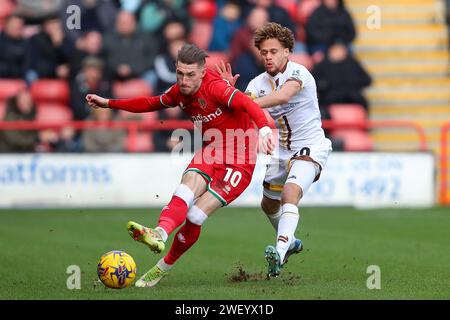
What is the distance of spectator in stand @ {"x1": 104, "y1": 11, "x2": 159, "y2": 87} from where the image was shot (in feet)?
62.7

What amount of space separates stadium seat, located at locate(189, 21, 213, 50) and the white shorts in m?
10.2

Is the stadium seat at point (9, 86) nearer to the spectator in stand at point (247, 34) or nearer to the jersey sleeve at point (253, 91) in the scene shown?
the spectator in stand at point (247, 34)

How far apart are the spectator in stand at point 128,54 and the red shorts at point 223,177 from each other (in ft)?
33.4

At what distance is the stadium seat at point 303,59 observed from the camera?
63.8 feet

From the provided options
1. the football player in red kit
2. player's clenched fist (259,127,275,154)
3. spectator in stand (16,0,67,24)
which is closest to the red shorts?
the football player in red kit

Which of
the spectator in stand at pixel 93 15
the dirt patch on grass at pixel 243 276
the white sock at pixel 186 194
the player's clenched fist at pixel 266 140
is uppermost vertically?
the spectator in stand at pixel 93 15

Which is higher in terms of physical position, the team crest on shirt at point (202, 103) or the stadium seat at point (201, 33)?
the stadium seat at point (201, 33)

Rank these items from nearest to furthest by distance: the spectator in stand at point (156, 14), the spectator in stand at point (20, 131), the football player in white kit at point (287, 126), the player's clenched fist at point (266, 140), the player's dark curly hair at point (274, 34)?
1. the player's clenched fist at point (266, 140)
2. the football player in white kit at point (287, 126)
3. the player's dark curly hair at point (274, 34)
4. the spectator in stand at point (20, 131)
5. the spectator in stand at point (156, 14)

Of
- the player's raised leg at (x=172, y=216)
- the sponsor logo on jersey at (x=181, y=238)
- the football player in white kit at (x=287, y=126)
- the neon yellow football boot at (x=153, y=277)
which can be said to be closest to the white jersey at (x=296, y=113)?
the football player in white kit at (x=287, y=126)

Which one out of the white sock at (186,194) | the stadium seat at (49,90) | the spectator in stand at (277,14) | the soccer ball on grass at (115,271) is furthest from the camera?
the spectator in stand at (277,14)

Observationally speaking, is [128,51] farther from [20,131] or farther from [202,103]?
[202,103]
